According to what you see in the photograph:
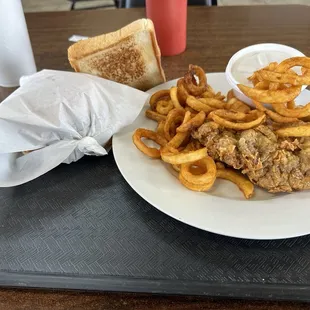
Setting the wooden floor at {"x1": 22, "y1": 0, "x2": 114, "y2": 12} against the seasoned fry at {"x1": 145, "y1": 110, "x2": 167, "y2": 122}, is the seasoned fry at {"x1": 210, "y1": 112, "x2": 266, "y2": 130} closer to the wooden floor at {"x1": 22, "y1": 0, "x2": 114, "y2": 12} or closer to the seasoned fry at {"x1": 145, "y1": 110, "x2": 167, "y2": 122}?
the seasoned fry at {"x1": 145, "y1": 110, "x2": 167, "y2": 122}

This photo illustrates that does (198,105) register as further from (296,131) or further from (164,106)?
(296,131)

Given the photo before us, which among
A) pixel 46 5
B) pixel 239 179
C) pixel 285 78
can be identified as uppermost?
pixel 285 78

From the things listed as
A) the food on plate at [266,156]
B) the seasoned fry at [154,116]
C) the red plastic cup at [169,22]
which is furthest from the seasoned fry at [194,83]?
the red plastic cup at [169,22]

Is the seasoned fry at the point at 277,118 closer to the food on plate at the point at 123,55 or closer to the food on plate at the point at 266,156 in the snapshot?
the food on plate at the point at 266,156

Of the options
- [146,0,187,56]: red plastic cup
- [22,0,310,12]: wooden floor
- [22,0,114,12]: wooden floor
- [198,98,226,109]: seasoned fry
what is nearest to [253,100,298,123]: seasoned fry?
[198,98,226,109]: seasoned fry

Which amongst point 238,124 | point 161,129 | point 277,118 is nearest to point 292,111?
point 277,118

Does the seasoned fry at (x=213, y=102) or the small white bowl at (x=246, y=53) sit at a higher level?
the small white bowl at (x=246, y=53)
